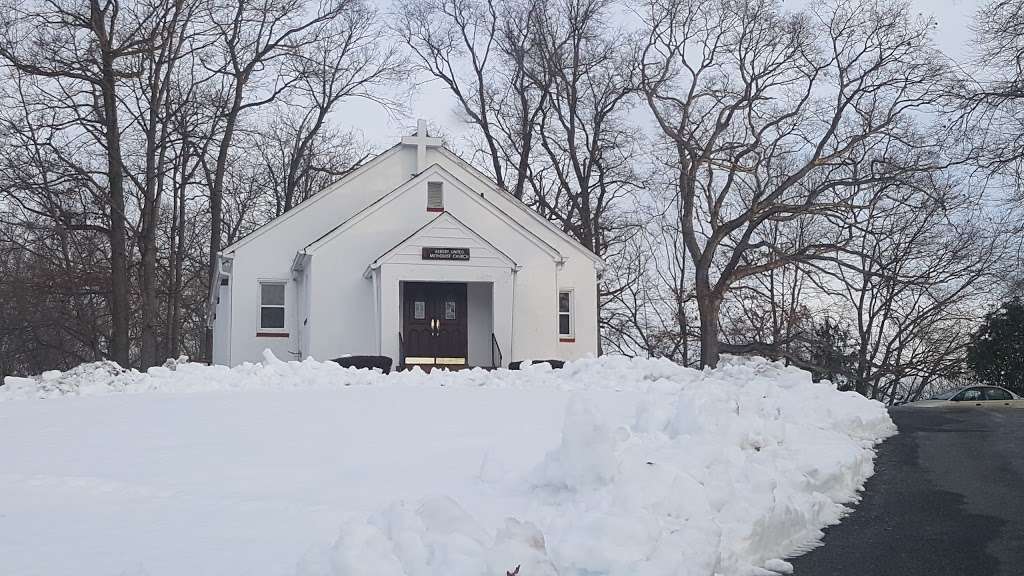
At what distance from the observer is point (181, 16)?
93.7ft

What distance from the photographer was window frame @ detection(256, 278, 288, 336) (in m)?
26.5

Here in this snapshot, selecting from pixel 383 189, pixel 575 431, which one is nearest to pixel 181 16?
pixel 383 189

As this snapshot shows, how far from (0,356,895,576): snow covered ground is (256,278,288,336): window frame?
46.9 feet

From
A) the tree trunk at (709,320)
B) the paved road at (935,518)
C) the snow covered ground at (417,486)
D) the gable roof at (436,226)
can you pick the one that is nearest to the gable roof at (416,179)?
the gable roof at (436,226)

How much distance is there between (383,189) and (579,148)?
12946mm

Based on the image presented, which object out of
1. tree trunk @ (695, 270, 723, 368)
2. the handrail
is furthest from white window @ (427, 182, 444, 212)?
tree trunk @ (695, 270, 723, 368)

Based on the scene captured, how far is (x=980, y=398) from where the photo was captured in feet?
84.4

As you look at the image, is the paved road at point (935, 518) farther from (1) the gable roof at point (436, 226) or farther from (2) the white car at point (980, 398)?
(2) the white car at point (980, 398)

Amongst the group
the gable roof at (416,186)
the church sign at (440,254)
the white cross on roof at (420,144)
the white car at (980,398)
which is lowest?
the white car at (980,398)

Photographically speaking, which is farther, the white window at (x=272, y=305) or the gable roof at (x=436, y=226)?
the white window at (x=272, y=305)

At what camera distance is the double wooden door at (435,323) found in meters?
25.7

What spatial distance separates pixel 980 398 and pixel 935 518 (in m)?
21.0

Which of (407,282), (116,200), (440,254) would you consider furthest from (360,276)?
(116,200)

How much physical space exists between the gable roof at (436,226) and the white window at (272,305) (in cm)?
342
